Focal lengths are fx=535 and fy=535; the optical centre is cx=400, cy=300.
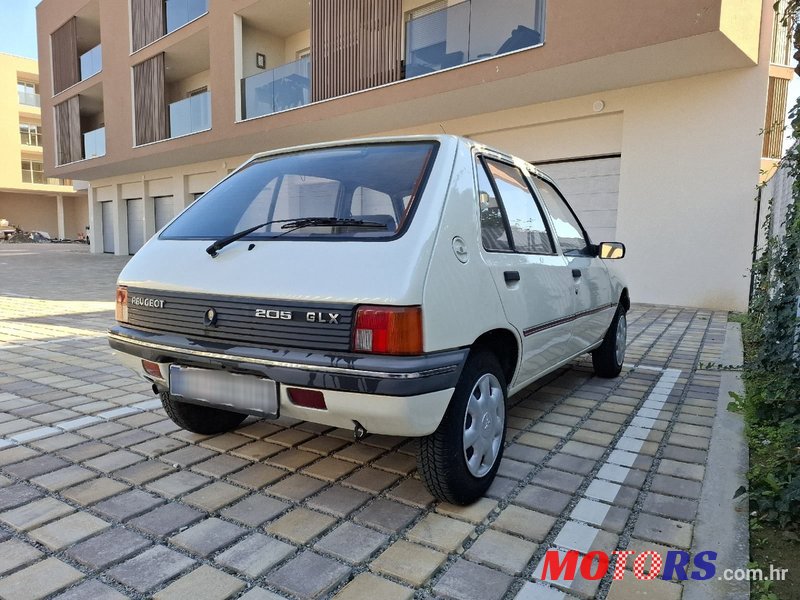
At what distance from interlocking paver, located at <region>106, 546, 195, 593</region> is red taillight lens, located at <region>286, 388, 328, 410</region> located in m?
0.71

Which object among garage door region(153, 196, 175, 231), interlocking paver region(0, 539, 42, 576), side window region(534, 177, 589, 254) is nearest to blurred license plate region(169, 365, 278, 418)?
interlocking paver region(0, 539, 42, 576)

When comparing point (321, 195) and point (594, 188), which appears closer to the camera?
point (321, 195)

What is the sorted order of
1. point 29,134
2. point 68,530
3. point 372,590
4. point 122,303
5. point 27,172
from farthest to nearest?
point 29,134 → point 27,172 → point 122,303 → point 68,530 → point 372,590

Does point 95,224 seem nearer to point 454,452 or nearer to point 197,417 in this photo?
point 197,417

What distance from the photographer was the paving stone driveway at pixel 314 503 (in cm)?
195

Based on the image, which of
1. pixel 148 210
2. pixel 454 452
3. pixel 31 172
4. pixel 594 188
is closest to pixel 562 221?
pixel 454 452

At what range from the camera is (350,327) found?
211 centimetres

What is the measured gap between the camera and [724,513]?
241 centimetres

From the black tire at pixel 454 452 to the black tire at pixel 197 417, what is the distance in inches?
54.4

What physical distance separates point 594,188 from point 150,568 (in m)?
10.2

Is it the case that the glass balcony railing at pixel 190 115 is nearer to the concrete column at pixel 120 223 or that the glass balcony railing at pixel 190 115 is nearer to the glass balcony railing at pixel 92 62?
the glass balcony railing at pixel 92 62

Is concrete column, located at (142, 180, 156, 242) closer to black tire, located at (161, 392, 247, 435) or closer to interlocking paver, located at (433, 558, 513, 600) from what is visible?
black tire, located at (161, 392, 247, 435)

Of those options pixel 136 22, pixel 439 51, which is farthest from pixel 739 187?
pixel 136 22

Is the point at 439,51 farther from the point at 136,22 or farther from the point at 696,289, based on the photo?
the point at 136,22
